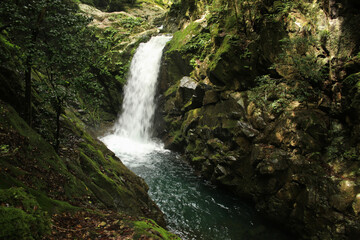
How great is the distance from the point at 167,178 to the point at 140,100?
1053 cm

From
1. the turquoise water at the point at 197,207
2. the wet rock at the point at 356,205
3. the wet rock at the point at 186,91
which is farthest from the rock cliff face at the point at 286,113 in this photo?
the wet rock at the point at 186,91

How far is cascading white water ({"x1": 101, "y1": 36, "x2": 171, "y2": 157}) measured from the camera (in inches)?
753

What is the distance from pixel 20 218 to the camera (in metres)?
2.23

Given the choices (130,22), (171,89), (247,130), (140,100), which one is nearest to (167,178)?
(247,130)

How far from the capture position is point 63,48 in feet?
16.5

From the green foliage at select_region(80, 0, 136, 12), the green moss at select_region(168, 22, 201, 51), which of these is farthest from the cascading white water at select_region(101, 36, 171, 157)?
the green foliage at select_region(80, 0, 136, 12)

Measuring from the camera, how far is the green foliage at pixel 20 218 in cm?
208

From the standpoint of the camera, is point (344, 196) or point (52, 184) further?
point (344, 196)

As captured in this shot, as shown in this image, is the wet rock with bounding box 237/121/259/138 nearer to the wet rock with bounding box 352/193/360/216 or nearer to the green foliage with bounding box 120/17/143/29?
the wet rock with bounding box 352/193/360/216

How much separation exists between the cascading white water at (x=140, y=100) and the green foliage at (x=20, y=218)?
15058 millimetres

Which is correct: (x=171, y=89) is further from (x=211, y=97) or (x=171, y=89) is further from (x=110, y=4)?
(x=110, y=4)

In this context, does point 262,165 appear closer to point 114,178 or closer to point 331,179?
point 331,179

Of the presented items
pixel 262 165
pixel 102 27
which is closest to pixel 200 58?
pixel 262 165

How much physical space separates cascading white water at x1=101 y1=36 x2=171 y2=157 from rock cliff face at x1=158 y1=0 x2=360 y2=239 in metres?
6.41
